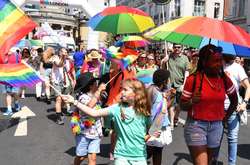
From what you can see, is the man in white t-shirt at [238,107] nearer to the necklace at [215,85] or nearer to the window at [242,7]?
the necklace at [215,85]

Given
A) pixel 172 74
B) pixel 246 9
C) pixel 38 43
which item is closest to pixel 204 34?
pixel 172 74

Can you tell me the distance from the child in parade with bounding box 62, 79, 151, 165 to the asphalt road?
7.86ft

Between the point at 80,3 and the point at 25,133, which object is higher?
the point at 80,3

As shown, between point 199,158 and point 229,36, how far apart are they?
48.8 inches

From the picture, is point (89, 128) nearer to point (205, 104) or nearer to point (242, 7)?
point (205, 104)

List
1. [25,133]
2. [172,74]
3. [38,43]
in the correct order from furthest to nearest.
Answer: [38,43], [172,74], [25,133]

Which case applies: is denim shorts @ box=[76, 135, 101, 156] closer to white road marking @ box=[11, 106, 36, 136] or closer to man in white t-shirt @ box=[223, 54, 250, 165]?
man in white t-shirt @ box=[223, 54, 250, 165]

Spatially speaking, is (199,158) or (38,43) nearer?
(199,158)

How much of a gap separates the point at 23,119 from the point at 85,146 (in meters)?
4.93

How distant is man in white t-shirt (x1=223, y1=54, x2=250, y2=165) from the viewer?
Result: 532cm

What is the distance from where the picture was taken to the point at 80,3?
18.3m

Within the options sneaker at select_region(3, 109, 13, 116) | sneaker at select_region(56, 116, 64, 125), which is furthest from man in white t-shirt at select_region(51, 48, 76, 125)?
sneaker at select_region(3, 109, 13, 116)

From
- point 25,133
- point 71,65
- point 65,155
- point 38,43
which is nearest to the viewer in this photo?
point 65,155

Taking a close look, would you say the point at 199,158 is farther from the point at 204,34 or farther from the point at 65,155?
the point at 65,155
